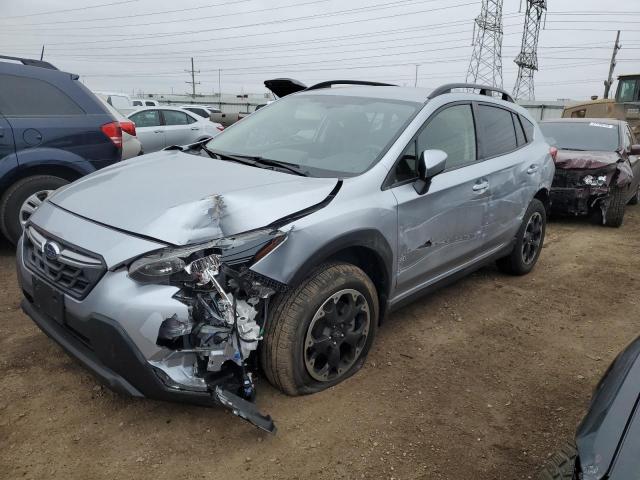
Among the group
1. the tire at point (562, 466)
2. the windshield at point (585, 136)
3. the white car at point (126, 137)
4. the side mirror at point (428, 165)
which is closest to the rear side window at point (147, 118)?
the white car at point (126, 137)

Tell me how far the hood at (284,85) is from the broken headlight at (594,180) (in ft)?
15.5

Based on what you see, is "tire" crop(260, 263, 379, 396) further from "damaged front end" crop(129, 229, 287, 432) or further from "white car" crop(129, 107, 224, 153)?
"white car" crop(129, 107, 224, 153)

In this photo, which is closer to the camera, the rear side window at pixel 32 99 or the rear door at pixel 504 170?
the rear door at pixel 504 170

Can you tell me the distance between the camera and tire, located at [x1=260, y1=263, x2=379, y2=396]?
2.45 metres

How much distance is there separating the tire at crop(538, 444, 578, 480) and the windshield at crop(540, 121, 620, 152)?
22.8 ft

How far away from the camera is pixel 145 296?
6.86 ft

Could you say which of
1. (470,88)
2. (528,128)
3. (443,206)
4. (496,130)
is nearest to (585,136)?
(528,128)

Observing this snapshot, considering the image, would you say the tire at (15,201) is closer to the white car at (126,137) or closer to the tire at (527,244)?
the white car at (126,137)

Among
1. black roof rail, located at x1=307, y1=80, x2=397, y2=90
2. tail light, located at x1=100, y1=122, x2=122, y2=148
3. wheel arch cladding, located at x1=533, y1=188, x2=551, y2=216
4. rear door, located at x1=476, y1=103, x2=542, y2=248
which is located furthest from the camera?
tail light, located at x1=100, y1=122, x2=122, y2=148

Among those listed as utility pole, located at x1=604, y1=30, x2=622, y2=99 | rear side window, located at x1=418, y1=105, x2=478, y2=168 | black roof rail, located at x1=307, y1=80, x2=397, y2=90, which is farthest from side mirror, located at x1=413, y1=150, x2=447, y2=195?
utility pole, located at x1=604, y1=30, x2=622, y2=99

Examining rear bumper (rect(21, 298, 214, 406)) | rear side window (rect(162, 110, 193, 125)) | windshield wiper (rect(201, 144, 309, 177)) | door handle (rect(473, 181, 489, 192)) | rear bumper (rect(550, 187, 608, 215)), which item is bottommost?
rear bumper (rect(550, 187, 608, 215))

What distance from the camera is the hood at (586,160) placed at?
702cm

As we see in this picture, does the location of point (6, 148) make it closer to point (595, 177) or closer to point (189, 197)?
point (189, 197)

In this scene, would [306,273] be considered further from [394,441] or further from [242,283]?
[394,441]
